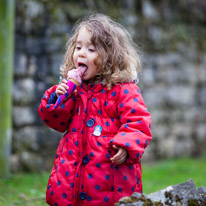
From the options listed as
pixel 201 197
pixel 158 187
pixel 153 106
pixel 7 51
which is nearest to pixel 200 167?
pixel 153 106

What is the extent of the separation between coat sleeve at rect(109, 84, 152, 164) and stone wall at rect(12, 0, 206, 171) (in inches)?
101

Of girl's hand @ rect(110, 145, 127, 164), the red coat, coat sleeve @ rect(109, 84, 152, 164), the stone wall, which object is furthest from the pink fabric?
the stone wall

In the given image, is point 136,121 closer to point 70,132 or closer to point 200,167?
point 70,132

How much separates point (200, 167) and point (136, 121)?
371 centimetres

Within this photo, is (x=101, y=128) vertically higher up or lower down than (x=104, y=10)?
lower down

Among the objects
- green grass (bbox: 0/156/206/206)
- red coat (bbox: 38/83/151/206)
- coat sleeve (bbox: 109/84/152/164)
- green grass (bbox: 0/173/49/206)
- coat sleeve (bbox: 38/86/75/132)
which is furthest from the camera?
green grass (bbox: 0/156/206/206)

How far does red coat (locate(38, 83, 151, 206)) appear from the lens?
2.28m

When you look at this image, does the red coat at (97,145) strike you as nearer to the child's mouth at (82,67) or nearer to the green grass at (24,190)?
the child's mouth at (82,67)

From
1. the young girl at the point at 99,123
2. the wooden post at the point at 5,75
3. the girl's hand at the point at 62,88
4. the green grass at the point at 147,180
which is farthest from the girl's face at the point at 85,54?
the wooden post at the point at 5,75

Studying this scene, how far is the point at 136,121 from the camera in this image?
2.25 meters

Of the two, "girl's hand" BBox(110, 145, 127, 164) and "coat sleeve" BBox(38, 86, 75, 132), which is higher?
"coat sleeve" BBox(38, 86, 75, 132)

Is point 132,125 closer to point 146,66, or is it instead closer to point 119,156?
point 119,156

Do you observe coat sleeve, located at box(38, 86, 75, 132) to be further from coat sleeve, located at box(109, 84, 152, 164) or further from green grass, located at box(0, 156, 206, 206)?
green grass, located at box(0, 156, 206, 206)

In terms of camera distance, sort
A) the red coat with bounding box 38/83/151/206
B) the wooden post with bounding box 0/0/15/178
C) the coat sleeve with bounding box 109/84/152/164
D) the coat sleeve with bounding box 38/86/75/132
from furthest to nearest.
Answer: the wooden post with bounding box 0/0/15/178, the coat sleeve with bounding box 38/86/75/132, the red coat with bounding box 38/83/151/206, the coat sleeve with bounding box 109/84/152/164
